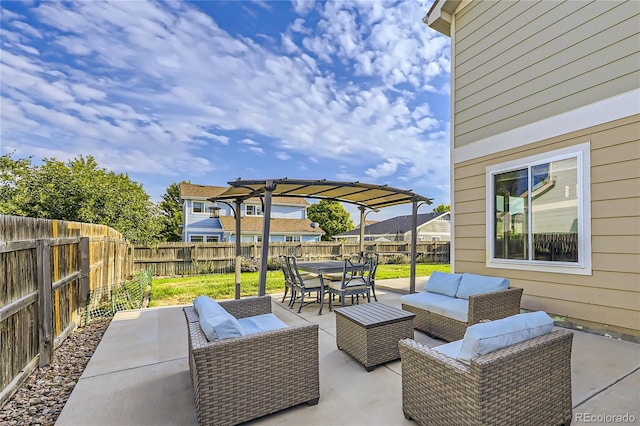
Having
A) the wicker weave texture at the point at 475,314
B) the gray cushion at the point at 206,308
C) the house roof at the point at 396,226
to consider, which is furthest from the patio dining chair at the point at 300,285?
the house roof at the point at 396,226

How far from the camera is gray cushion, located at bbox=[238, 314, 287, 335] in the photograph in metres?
2.97

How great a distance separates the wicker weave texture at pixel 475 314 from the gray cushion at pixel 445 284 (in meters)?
0.62

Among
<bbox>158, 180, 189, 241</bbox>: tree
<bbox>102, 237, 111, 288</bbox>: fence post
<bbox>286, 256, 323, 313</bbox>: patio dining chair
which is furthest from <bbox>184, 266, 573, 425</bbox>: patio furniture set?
<bbox>158, 180, 189, 241</bbox>: tree

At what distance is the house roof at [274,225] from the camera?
1916 centimetres

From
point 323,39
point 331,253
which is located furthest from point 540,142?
point 331,253

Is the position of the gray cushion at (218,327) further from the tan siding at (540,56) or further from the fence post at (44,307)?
the tan siding at (540,56)

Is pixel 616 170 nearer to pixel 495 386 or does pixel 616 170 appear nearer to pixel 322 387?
pixel 495 386

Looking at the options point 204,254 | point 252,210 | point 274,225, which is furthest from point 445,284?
point 252,210

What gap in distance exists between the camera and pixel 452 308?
12.1ft

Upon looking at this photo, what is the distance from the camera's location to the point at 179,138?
42.0 ft

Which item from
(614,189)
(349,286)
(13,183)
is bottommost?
(349,286)

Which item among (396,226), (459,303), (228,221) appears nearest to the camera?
(459,303)

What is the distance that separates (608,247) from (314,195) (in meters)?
5.35

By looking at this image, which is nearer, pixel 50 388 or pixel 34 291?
pixel 50 388
